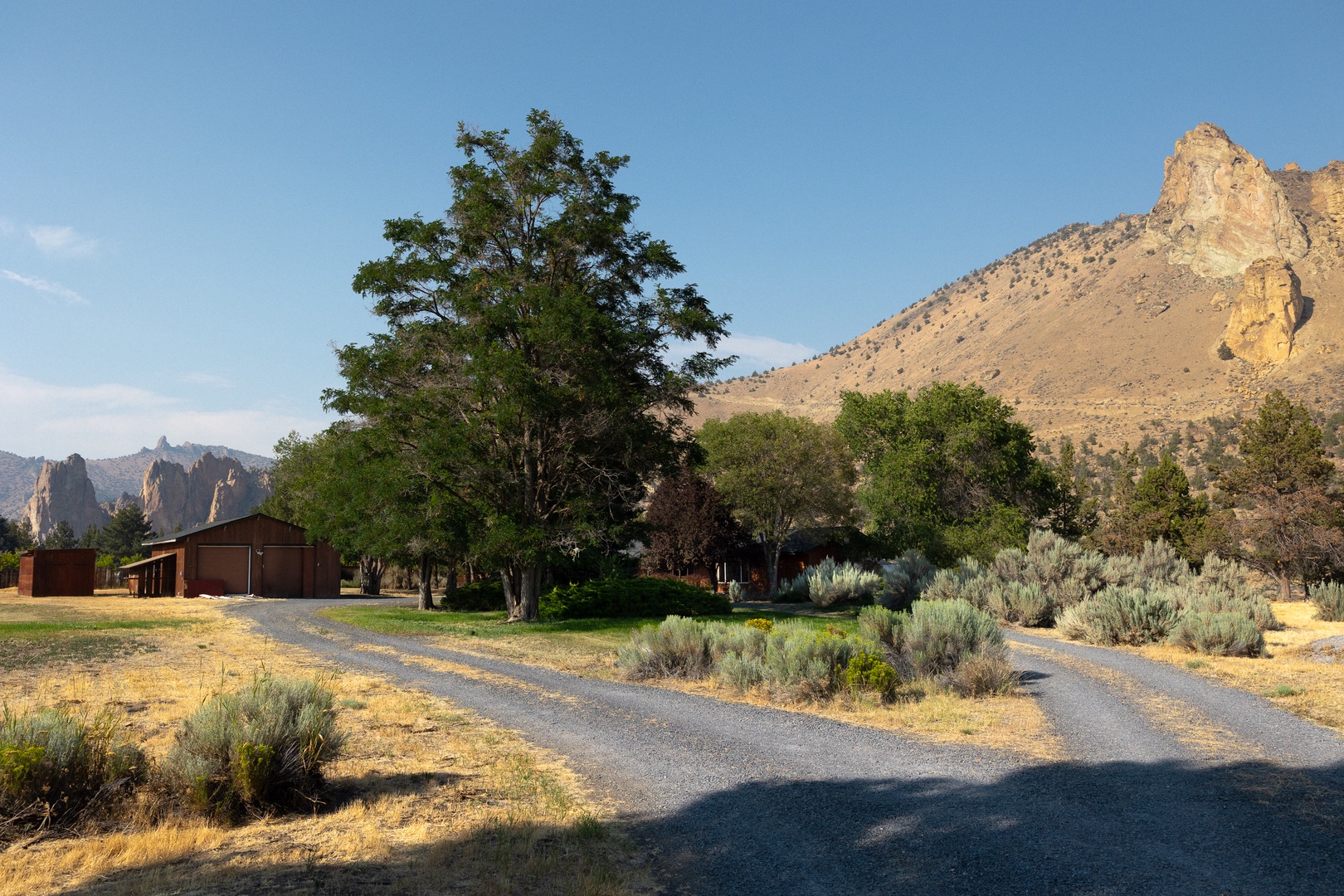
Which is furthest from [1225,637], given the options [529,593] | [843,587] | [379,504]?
[379,504]

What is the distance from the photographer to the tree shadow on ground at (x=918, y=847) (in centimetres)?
474

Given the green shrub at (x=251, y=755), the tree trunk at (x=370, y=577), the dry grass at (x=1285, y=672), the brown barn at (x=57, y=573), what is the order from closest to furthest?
1. the green shrub at (x=251, y=755)
2. the dry grass at (x=1285, y=672)
3. the brown barn at (x=57, y=573)
4. the tree trunk at (x=370, y=577)

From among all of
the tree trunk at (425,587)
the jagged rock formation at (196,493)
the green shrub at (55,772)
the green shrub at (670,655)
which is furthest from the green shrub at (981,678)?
the jagged rock formation at (196,493)

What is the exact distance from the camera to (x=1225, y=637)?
15539 millimetres

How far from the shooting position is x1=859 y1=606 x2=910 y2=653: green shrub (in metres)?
13.6

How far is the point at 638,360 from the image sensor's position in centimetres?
2323

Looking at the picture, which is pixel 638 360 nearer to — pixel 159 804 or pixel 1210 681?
pixel 1210 681

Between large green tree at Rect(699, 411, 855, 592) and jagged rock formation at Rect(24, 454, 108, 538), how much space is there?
16634 cm

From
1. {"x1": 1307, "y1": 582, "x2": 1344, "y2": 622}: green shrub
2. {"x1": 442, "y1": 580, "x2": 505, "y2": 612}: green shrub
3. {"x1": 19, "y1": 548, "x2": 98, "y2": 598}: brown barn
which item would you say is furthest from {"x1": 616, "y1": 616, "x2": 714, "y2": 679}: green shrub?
{"x1": 19, "y1": 548, "x2": 98, "y2": 598}: brown barn

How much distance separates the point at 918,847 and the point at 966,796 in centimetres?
128

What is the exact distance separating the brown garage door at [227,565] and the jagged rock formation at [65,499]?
6106 inches

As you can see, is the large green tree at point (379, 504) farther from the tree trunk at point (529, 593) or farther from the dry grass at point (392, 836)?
→ the dry grass at point (392, 836)

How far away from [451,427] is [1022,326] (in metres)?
98.8

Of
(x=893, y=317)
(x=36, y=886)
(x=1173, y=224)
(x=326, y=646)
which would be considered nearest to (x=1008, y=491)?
(x=326, y=646)
